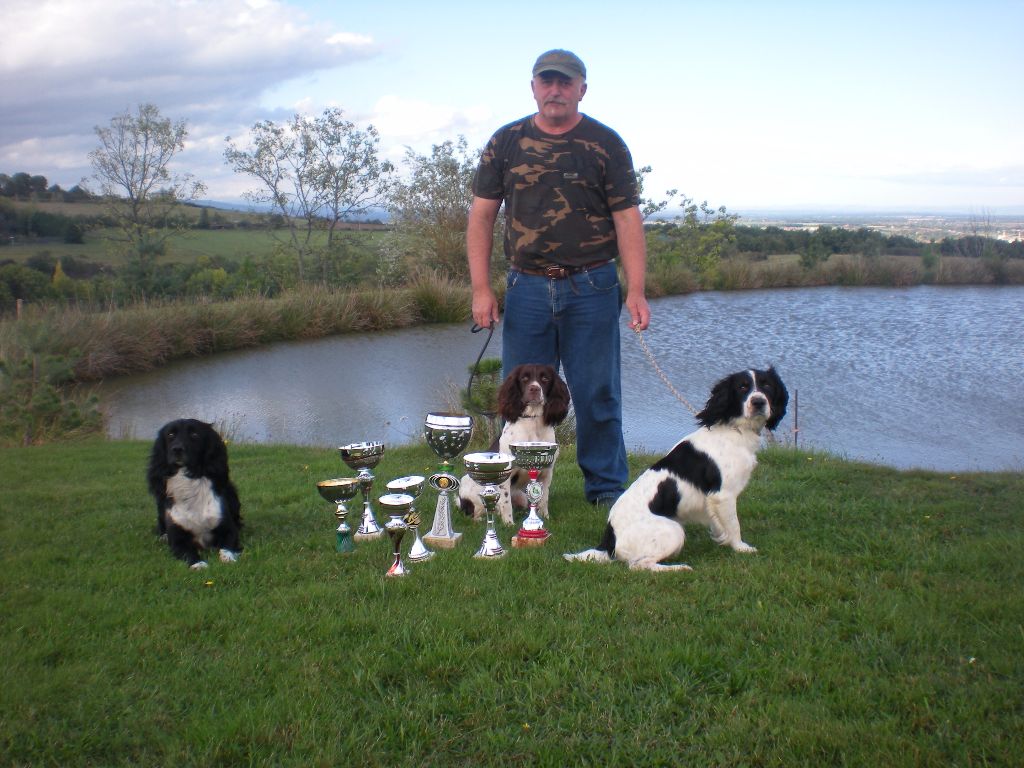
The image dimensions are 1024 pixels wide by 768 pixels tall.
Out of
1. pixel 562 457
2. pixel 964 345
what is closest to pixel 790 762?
pixel 562 457

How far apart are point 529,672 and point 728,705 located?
A: 660 millimetres

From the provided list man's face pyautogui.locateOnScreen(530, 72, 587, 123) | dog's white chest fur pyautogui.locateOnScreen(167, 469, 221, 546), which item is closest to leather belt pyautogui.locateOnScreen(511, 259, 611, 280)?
man's face pyautogui.locateOnScreen(530, 72, 587, 123)

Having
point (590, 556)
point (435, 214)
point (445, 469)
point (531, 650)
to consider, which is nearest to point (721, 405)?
point (590, 556)

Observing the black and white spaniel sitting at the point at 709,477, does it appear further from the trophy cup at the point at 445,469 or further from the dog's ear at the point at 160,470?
the dog's ear at the point at 160,470

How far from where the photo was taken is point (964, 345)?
11.2m

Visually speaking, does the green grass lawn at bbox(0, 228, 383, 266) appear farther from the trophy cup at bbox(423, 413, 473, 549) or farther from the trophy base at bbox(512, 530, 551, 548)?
the trophy base at bbox(512, 530, 551, 548)

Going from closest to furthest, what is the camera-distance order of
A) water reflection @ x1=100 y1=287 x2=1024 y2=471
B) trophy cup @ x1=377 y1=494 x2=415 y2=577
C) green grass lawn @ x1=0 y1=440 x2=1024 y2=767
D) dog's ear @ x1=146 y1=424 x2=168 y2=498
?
1. green grass lawn @ x1=0 y1=440 x2=1024 y2=767
2. trophy cup @ x1=377 y1=494 x2=415 y2=577
3. dog's ear @ x1=146 y1=424 x2=168 y2=498
4. water reflection @ x1=100 y1=287 x2=1024 y2=471

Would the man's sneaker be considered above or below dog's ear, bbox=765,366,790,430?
below

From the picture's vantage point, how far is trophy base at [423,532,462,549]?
14.4ft

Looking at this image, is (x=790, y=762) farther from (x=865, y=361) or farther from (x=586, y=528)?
(x=865, y=361)

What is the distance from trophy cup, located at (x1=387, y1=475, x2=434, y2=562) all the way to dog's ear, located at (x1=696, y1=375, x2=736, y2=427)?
1.50 m

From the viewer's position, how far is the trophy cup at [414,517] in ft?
13.4

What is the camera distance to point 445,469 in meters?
4.57

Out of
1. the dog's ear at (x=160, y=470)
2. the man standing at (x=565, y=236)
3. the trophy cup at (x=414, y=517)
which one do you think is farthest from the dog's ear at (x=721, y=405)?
the dog's ear at (x=160, y=470)
